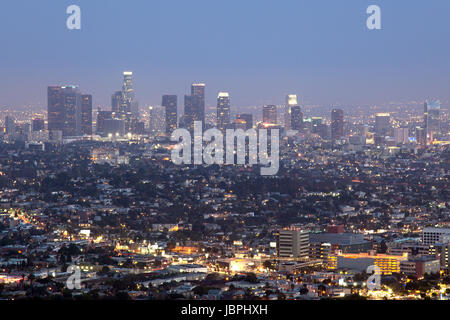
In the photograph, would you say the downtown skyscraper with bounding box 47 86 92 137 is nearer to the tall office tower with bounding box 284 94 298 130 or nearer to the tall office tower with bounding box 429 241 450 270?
the tall office tower with bounding box 284 94 298 130

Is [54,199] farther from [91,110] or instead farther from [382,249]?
[91,110]

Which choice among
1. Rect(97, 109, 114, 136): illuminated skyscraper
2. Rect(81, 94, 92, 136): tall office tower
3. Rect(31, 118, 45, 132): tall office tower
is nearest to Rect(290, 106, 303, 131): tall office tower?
Rect(97, 109, 114, 136): illuminated skyscraper

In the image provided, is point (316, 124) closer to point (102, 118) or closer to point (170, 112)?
point (170, 112)

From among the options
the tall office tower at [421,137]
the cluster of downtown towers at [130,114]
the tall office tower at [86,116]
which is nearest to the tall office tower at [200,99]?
the cluster of downtown towers at [130,114]
